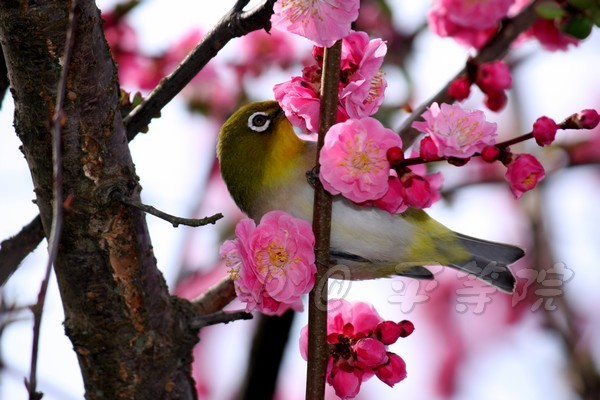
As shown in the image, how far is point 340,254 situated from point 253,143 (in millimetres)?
485

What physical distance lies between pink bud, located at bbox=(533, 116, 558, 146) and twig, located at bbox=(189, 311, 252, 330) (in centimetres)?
102

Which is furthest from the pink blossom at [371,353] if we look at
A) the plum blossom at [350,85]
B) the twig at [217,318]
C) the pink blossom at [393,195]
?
the plum blossom at [350,85]

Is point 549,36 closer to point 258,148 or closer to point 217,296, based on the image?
point 258,148

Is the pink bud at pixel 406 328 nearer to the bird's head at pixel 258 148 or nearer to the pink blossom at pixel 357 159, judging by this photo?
the pink blossom at pixel 357 159

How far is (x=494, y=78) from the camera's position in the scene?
6.28 ft

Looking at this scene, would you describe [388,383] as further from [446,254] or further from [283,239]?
[446,254]

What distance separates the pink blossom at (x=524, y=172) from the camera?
6.24 ft

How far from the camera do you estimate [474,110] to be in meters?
1.90

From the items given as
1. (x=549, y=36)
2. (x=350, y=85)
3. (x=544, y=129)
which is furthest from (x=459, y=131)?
(x=549, y=36)

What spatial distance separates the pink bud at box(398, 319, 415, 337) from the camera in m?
2.08

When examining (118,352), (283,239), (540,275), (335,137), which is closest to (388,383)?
(283,239)

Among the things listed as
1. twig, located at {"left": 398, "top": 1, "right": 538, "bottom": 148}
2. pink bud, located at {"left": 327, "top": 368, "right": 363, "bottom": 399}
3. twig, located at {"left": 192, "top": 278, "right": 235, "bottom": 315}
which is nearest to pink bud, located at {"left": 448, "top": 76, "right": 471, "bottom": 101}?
pink bud, located at {"left": 327, "top": 368, "right": 363, "bottom": 399}

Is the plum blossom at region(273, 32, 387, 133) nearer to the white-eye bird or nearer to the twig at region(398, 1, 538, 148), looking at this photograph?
the white-eye bird

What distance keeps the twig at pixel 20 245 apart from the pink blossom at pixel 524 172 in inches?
56.6
